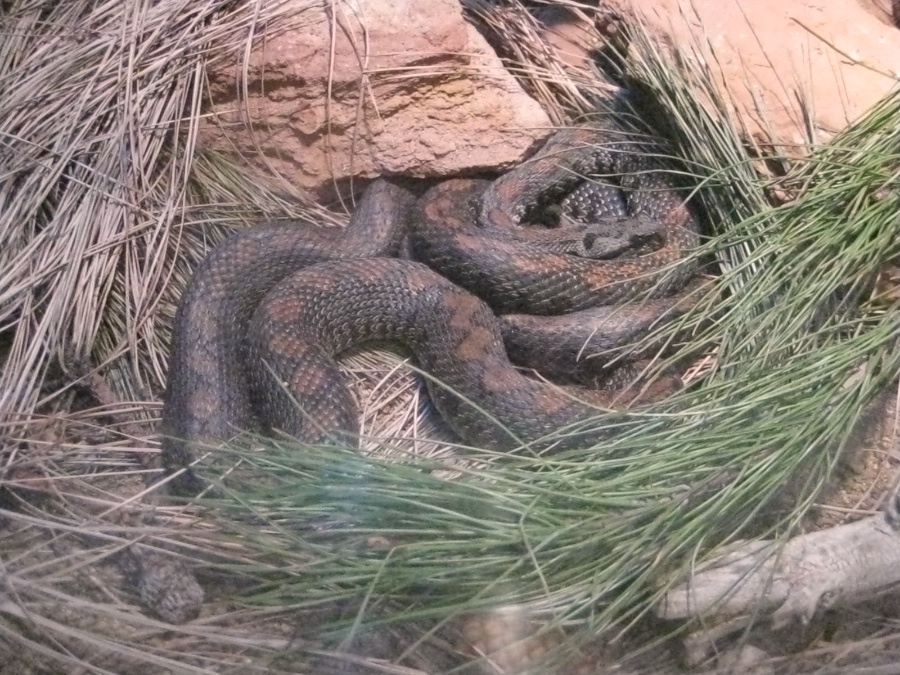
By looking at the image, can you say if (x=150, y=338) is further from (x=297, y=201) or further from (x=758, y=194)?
(x=758, y=194)

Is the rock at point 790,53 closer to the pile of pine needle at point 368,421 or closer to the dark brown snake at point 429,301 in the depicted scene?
the pile of pine needle at point 368,421

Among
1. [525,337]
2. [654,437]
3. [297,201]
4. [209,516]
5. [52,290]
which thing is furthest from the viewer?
[297,201]

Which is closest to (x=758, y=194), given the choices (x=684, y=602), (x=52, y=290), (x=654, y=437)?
(x=654, y=437)

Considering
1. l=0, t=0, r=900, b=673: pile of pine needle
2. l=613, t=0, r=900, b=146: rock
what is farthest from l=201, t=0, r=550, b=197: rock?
l=613, t=0, r=900, b=146: rock

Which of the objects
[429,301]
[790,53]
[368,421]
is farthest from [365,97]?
[790,53]

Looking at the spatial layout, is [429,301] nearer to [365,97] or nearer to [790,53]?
[365,97]
